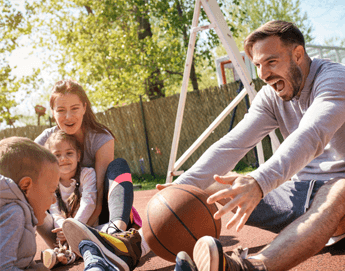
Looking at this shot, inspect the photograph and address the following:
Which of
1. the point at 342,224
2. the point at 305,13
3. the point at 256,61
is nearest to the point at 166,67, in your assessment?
the point at 256,61

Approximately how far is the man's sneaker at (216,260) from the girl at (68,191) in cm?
159

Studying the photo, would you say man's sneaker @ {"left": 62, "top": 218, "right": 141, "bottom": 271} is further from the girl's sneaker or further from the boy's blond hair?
the girl's sneaker

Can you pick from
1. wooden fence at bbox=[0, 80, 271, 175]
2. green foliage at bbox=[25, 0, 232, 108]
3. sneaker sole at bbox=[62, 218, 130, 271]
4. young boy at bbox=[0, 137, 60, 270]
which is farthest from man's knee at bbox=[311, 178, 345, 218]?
green foliage at bbox=[25, 0, 232, 108]

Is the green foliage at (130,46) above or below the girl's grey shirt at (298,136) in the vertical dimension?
above

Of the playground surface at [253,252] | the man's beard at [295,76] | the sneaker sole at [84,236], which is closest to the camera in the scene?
the sneaker sole at [84,236]

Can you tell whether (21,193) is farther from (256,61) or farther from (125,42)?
(125,42)

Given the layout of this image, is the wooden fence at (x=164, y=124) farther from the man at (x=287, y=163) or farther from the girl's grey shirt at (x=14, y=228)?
the girl's grey shirt at (x=14, y=228)

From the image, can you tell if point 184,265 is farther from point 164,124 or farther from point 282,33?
point 164,124

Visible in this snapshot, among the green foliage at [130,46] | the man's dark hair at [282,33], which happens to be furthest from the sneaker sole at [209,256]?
the green foliage at [130,46]

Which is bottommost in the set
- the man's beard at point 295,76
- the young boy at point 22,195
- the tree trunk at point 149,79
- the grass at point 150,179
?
the grass at point 150,179

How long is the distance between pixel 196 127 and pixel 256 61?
6621 millimetres

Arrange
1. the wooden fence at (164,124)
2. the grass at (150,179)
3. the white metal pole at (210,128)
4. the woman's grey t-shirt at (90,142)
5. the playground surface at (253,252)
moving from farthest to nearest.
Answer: the wooden fence at (164,124)
the grass at (150,179)
the white metal pole at (210,128)
the woman's grey t-shirt at (90,142)
the playground surface at (253,252)

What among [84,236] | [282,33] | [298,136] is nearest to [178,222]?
[84,236]

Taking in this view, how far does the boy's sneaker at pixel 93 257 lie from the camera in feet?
6.03
